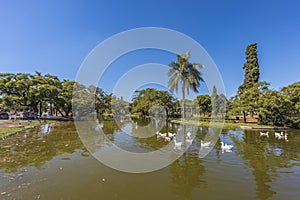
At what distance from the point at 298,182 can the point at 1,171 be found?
9425 mm

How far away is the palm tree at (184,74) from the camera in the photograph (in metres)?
23.9

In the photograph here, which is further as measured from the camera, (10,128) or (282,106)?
(282,106)

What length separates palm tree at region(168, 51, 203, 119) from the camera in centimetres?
2386

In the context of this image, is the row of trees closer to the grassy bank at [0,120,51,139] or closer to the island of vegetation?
the island of vegetation

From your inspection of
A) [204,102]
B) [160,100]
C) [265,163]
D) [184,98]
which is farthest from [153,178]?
[204,102]

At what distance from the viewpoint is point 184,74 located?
2409 centimetres

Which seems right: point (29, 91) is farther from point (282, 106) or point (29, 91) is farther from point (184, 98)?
point (282, 106)

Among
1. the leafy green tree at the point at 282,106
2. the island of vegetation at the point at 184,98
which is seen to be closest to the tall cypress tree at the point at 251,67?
the island of vegetation at the point at 184,98

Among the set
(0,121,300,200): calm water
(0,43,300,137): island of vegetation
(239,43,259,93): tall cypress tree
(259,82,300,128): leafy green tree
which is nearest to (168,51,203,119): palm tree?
(0,43,300,137): island of vegetation

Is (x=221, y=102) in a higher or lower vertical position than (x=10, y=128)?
higher

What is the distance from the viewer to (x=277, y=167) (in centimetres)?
636

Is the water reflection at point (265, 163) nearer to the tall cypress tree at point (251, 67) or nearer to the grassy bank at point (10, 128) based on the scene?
the grassy bank at point (10, 128)

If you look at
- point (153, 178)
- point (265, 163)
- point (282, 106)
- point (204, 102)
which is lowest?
point (153, 178)

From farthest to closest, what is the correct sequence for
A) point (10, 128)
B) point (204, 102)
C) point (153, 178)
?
1. point (204, 102)
2. point (10, 128)
3. point (153, 178)
